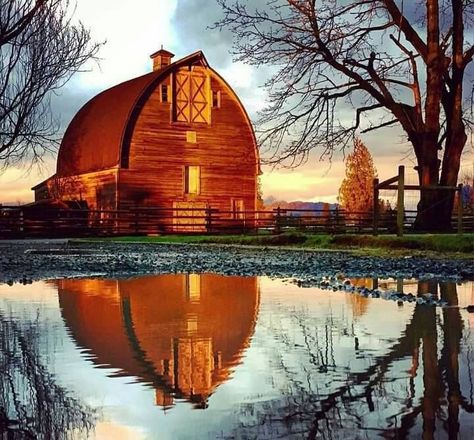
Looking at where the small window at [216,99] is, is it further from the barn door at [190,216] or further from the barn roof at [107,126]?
the barn door at [190,216]

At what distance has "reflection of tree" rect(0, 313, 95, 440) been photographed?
103 inches

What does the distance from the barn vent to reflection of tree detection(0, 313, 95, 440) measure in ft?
141

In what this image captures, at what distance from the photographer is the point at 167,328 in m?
5.18

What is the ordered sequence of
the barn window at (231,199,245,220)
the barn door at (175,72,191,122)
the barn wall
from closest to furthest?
1. the barn wall
2. the barn door at (175,72,191,122)
3. the barn window at (231,199,245,220)

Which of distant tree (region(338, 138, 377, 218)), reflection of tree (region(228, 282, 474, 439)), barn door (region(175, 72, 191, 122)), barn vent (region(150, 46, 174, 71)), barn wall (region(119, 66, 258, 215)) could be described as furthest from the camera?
distant tree (region(338, 138, 377, 218))

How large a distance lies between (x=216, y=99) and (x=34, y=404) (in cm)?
3987

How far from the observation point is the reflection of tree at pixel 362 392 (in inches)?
103

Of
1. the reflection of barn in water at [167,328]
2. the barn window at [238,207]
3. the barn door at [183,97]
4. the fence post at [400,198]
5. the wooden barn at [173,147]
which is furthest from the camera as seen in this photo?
the barn window at [238,207]

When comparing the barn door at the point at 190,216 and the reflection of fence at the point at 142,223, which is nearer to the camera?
the reflection of fence at the point at 142,223

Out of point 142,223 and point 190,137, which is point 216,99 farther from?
point 142,223

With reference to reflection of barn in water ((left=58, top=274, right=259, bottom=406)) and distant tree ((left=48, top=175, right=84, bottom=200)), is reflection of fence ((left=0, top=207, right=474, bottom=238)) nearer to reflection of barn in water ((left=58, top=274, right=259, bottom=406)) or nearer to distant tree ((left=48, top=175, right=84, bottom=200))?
distant tree ((left=48, top=175, right=84, bottom=200))

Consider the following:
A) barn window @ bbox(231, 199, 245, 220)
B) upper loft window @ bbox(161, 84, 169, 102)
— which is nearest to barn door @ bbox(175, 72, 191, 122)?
upper loft window @ bbox(161, 84, 169, 102)

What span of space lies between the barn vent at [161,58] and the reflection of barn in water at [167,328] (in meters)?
38.3

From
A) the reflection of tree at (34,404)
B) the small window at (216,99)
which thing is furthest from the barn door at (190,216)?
the reflection of tree at (34,404)
